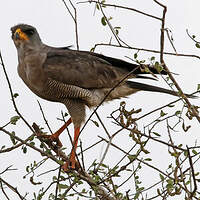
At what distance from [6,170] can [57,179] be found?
0.40m

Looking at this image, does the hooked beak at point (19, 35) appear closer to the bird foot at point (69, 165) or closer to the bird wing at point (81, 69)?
the bird wing at point (81, 69)

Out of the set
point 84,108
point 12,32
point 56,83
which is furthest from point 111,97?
point 12,32

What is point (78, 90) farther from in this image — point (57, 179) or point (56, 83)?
point (57, 179)

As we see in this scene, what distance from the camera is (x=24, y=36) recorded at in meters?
5.82

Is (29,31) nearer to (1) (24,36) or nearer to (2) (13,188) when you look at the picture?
(1) (24,36)

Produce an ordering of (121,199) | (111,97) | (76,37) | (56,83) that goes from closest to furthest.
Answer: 1. (121,199)
2. (76,37)
3. (56,83)
4. (111,97)

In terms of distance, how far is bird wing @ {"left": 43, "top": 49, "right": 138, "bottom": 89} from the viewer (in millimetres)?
5625

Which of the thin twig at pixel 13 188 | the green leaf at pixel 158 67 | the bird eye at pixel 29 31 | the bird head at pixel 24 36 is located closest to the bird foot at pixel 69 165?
the thin twig at pixel 13 188

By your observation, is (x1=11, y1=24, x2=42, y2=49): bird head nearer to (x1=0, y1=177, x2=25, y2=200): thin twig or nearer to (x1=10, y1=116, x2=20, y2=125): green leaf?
(x1=10, y1=116, x2=20, y2=125): green leaf

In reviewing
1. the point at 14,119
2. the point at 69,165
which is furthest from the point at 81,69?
the point at 14,119

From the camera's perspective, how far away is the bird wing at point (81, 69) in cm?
562

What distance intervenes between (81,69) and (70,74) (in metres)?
0.19

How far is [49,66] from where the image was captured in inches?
220

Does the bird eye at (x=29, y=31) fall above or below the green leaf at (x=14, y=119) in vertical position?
above
